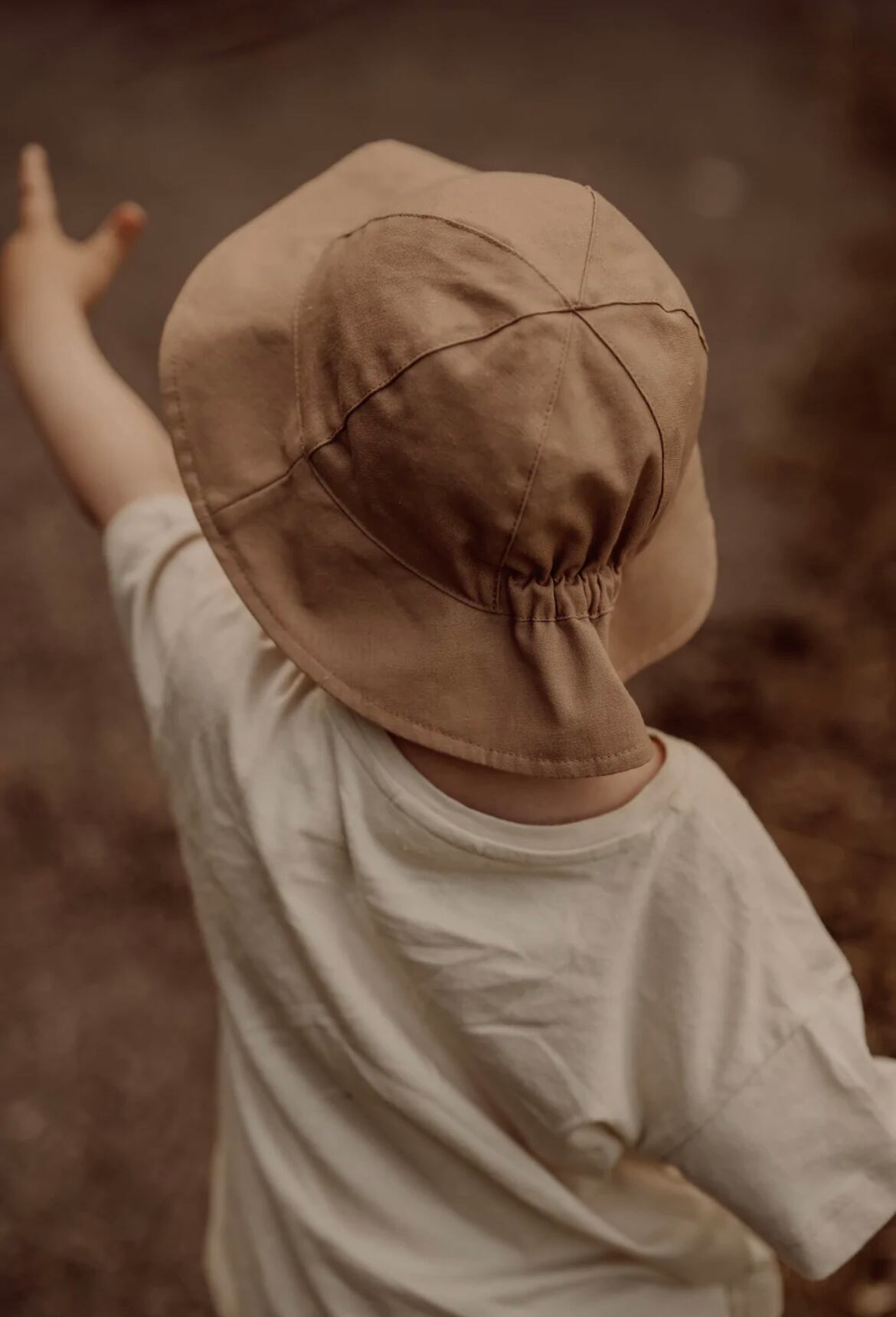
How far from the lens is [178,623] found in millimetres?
905

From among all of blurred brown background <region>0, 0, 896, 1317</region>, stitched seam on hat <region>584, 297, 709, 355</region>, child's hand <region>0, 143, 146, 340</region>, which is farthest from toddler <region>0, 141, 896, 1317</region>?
blurred brown background <region>0, 0, 896, 1317</region>

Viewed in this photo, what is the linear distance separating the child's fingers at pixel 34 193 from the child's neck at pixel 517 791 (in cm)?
65

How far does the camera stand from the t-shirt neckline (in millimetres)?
763

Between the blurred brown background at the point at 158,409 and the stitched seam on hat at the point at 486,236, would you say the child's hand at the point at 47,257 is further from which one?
the blurred brown background at the point at 158,409

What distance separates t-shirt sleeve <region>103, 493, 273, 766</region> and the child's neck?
142 millimetres

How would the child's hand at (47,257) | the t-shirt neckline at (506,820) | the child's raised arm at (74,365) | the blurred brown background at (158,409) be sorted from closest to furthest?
the t-shirt neckline at (506,820) < the child's raised arm at (74,365) < the child's hand at (47,257) < the blurred brown background at (158,409)

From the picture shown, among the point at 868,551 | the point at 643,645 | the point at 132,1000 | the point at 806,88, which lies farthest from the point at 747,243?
the point at 643,645

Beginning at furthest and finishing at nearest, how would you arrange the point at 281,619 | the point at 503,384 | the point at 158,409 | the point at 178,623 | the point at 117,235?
the point at 158,409 → the point at 117,235 → the point at 178,623 → the point at 281,619 → the point at 503,384

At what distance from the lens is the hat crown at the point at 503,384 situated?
25.8 inches

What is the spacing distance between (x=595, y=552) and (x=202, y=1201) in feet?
4.30

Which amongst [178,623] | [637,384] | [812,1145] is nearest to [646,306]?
[637,384]

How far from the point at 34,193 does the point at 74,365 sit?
0.80ft

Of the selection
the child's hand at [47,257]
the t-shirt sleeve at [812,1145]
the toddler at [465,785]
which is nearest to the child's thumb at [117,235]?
the child's hand at [47,257]

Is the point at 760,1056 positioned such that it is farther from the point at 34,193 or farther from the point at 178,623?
the point at 34,193
